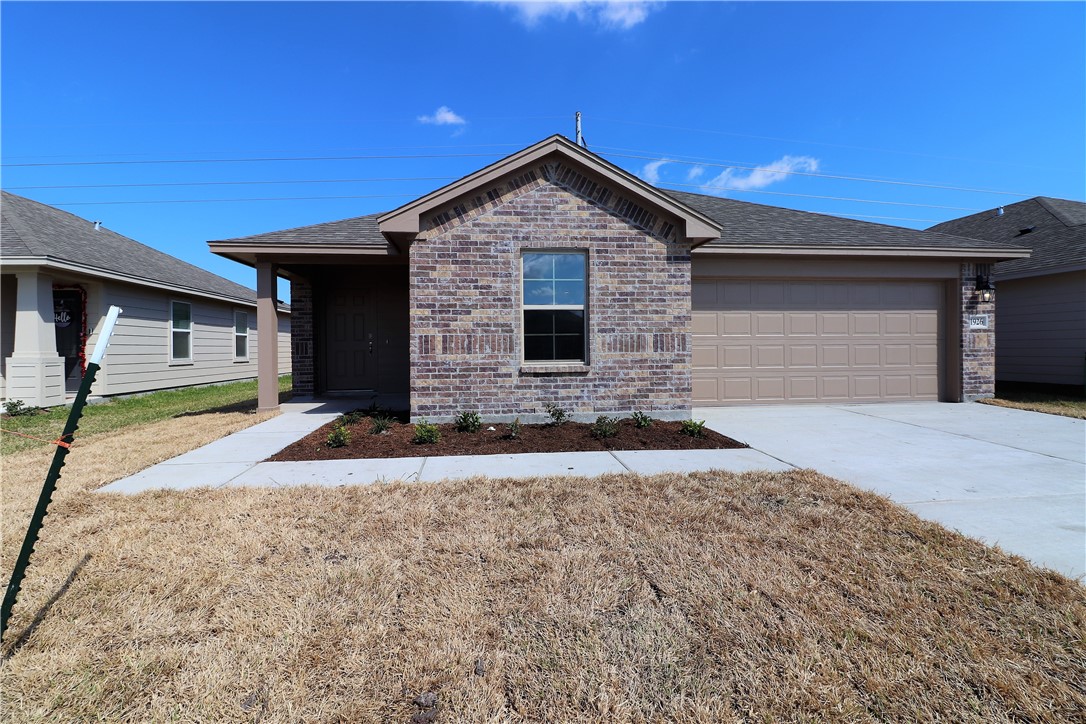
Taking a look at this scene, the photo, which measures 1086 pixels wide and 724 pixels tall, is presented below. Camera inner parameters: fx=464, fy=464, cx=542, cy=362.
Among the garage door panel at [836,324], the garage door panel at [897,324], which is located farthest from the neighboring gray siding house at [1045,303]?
the garage door panel at [836,324]

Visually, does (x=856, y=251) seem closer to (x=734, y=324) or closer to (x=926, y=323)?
(x=926, y=323)

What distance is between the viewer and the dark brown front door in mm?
10867

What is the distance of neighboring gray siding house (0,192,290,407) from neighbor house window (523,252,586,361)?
199 inches

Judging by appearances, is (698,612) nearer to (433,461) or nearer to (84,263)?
(433,461)

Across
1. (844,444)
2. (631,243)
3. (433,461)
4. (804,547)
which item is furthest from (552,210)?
(804,547)

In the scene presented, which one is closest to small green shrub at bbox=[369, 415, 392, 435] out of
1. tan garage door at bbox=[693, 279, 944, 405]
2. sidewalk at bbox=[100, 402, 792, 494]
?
sidewalk at bbox=[100, 402, 792, 494]

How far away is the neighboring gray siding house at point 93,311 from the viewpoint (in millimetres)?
9016

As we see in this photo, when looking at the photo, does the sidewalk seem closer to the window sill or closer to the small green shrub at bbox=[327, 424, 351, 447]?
the small green shrub at bbox=[327, 424, 351, 447]

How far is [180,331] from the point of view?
42.3ft

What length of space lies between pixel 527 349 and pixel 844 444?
14.7ft

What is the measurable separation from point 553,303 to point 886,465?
4.65 meters

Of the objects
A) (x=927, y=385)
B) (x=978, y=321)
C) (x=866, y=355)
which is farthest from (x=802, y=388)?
(x=978, y=321)

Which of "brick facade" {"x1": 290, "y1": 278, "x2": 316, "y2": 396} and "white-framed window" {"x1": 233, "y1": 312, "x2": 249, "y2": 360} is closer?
"brick facade" {"x1": 290, "y1": 278, "x2": 316, "y2": 396}

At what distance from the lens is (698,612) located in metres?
2.43
